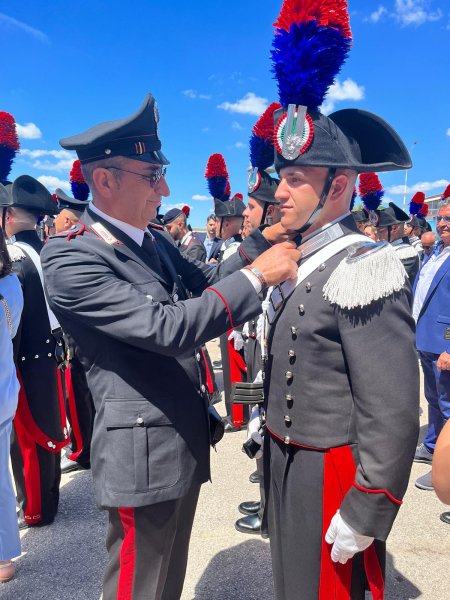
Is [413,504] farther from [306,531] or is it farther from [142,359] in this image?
[142,359]

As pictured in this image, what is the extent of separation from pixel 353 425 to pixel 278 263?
0.65 meters

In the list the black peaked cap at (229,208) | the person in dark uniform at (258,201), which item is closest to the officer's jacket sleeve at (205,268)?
the person in dark uniform at (258,201)

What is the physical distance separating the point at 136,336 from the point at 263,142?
6.83 ft

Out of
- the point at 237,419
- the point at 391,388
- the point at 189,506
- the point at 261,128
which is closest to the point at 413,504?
the point at 237,419

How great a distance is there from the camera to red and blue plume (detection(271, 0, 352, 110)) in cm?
159

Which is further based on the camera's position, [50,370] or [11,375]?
[50,370]

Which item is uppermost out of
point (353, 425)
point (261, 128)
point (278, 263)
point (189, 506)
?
point (261, 128)

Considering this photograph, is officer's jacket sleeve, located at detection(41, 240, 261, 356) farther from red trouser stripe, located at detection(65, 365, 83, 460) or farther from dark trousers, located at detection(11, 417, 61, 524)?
red trouser stripe, located at detection(65, 365, 83, 460)

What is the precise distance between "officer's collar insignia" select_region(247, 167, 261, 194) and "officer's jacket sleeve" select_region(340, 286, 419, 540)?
2226 mm

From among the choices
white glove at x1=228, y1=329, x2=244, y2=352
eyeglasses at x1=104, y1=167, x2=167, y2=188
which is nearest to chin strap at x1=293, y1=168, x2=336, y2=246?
eyeglasses at x1=104, y1=167, x2=167, y2=188

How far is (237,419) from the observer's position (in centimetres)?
484

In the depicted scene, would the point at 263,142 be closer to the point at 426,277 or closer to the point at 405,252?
the point at 426,277

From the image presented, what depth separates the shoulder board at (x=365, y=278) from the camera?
4.76 feet

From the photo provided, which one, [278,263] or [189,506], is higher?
[278,263]
